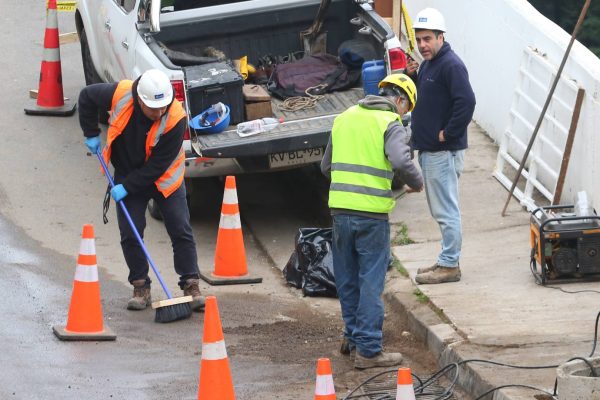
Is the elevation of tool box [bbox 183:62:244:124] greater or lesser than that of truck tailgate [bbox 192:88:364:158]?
greater

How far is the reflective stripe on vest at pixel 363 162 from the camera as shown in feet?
23.7

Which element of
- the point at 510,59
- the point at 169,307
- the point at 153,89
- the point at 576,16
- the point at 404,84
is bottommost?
the point at 576,16

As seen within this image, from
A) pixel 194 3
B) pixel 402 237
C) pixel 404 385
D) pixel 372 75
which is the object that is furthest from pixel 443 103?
pixel 194 3

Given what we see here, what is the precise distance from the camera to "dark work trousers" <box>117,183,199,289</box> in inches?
332

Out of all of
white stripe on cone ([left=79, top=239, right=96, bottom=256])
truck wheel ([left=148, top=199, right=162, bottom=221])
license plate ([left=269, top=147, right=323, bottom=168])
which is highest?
white stripe on cone ([left=79, top=239, right=96, bottom=256])

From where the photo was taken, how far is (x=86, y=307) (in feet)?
25.7

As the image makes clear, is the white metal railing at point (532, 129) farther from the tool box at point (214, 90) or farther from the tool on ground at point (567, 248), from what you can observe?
the tool box at point (214, 90)

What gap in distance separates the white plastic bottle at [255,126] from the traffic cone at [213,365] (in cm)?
342

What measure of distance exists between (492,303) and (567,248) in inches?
27.4

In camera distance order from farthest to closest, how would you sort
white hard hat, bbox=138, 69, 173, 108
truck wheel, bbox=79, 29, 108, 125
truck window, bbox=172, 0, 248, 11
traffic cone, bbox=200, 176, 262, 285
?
truck wheel, bbox=79, 29, 108, 125, truck window, bbox=172, 0, 248, 11, traffic cone, bbox=200, 176, 262, 285, white hard hat, bbox=138, 69, 173, 108

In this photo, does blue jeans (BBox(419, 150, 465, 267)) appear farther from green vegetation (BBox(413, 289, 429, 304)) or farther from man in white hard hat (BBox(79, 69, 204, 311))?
man in white hard hat (BBox(79, 69, 204, 311))

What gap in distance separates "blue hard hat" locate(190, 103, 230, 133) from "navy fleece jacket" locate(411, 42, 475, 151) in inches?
76.9

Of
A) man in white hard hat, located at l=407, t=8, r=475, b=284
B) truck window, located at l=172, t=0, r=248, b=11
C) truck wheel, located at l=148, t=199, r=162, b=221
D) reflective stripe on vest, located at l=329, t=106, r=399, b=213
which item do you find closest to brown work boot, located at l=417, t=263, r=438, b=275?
man in white hard hat, located at l=407, t=8, r=475, b=284

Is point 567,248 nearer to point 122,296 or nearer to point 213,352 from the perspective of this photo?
point 213,352
